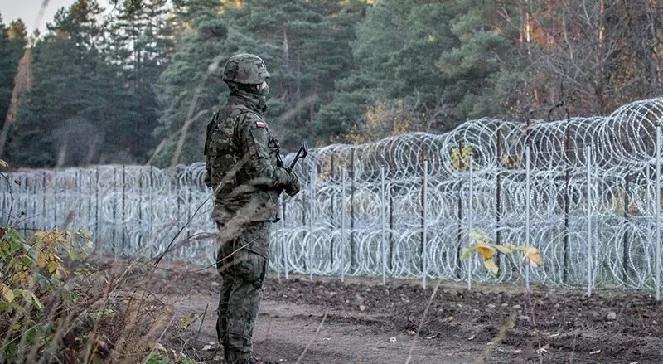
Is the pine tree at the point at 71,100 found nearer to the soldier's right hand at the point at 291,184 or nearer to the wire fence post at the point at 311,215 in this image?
the soldier's right hand at the point at 291,184

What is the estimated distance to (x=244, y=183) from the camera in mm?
6578

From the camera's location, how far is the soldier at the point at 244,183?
6.38 meters

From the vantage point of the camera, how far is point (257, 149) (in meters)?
6.40

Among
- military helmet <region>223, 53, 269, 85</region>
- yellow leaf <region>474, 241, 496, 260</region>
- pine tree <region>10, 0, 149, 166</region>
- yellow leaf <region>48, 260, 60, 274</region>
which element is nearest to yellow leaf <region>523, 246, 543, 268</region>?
yellow leaf <region>474, 241, 496, 260</region>

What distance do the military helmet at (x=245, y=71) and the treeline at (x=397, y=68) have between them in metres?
8.75

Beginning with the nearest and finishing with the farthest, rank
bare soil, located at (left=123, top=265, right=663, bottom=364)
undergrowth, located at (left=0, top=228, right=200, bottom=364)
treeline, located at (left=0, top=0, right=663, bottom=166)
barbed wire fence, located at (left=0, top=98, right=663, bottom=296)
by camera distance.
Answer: undergrowth, located at (left=0, top=228, right=200, bottom=364)
bare soil, located at (left=123, top=265, right=663, bottom=364)
barbed wire fence, located at (left=0, top=98, right=663, bottom=296)
treeline, located at (left=0, top=0, right=663, bottom=166)

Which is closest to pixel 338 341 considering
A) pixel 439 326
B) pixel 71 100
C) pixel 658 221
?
pixel 439 326

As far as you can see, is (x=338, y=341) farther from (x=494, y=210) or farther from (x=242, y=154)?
(x=494, y=210)

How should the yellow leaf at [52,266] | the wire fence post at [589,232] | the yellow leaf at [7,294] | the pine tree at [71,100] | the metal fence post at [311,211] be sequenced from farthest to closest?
the metal fence post at [311,211] < the wire fence post at [589,232] < the yellow leaf at [52,266] < the pine tree at [71,100] < the yellow leaf at [7,294]

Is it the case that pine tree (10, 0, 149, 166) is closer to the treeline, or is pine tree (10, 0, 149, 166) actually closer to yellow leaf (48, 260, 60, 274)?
the treeline

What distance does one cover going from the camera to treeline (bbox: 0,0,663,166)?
22031 mm

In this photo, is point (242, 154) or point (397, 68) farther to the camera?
point (397, 68)

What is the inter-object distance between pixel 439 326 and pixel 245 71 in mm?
3698

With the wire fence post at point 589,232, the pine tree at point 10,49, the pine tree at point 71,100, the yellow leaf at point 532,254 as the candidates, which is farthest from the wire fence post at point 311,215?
the yellow leaf at point 532,254
